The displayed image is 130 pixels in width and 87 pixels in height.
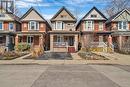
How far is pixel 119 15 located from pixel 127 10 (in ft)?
6.88

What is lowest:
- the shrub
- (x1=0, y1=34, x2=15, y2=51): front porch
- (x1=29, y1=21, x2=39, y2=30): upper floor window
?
the shrub

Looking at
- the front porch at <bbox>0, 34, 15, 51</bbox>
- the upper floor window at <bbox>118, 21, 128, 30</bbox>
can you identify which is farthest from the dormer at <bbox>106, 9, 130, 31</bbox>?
the front porch at <bbox>0, 34, 15, 51</bbox>

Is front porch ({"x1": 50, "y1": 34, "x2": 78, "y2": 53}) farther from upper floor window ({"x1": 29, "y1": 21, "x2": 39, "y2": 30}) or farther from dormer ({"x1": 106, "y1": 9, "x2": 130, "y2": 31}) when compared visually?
dormer ({"x1": 106, "y1": 9, "x2": 130, "y2": 31})

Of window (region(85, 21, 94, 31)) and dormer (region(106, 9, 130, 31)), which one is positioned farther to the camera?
window (region(85, 21, 94, 31))

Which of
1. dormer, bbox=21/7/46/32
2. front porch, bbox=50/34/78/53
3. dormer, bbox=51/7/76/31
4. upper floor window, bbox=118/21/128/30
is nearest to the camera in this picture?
front porch, bbox=50/34/78/53

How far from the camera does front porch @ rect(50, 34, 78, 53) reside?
51.1 m

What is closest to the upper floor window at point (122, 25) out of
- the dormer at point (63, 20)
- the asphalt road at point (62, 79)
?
the dormer at point (63, 20)

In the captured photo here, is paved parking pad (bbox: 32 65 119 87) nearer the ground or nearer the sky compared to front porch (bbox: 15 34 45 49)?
nearer the ground

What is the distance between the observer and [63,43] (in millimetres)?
52500

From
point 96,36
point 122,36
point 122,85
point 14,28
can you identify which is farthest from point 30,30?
point 122,85

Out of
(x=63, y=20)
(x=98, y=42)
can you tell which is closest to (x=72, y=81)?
(x=98, y=42)

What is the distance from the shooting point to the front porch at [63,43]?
51.1 metres

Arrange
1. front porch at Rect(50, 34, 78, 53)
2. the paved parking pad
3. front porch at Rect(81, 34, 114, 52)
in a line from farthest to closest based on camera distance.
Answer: front porch at Rect(50, 34, 78, 53)
front porch at Rect(81, 34, 114, 52)
the paved parking pad

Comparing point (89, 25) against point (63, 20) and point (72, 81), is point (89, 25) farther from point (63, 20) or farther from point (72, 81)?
point (72, 81)
